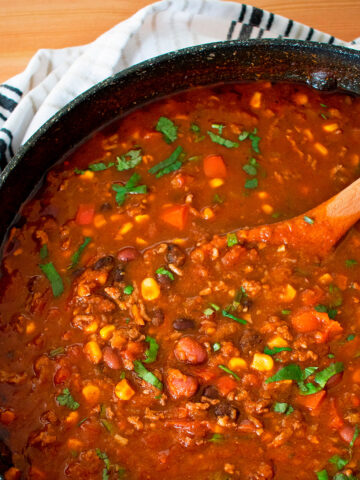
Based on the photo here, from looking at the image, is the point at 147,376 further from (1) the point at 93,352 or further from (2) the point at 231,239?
(2) the point at 231,239

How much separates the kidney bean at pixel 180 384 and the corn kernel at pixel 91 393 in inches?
14.4

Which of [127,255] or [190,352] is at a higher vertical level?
[127,255]

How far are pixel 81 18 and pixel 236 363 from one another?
2.90 m

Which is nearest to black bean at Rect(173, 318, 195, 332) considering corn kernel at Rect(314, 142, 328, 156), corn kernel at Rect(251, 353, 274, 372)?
corn kernel at Rect(251, 353, 274, 372)

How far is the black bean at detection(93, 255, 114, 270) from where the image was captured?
142 inches

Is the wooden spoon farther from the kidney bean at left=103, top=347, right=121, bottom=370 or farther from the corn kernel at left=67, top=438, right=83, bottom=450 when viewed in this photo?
the corn kernel at left=67, top=438, right=83, bottom=450

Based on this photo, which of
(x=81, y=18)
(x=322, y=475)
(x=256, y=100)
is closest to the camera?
(x=322, y=475)

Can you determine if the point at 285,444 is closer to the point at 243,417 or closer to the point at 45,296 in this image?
the point at 243,417

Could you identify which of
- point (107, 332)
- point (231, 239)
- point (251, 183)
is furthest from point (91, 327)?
point (251, 183)

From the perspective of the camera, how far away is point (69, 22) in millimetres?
4883

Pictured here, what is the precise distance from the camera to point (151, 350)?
11.3 ft

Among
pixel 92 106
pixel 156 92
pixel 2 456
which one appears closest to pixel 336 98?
pixel 156 92

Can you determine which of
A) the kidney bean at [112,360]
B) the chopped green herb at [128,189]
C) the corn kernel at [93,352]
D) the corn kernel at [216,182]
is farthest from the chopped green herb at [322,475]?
the chopped green herb at [128,189]

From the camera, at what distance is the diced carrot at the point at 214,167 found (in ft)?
12.8
